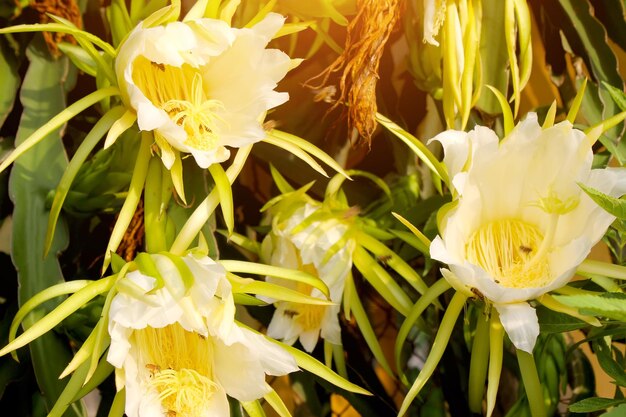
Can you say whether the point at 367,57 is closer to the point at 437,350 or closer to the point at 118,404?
the point at 437,350

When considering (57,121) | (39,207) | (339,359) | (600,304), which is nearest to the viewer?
(600,304)

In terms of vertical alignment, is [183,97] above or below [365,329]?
above

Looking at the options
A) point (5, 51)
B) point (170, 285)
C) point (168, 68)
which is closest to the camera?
point (170, 285)

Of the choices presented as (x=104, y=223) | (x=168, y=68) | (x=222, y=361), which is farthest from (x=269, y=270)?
(x=104, y=223)

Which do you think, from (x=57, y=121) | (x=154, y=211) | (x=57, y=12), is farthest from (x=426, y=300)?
(x=57, y=12)

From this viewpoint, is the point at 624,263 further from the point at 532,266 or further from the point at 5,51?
the point at 5,51

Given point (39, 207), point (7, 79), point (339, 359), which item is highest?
point (7, 79)

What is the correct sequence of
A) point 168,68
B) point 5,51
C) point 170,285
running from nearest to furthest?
point 170,285, point 168,68, point 5,51
